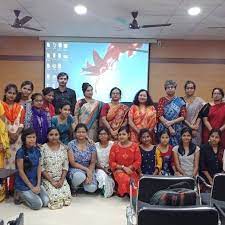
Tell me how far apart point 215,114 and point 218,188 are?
6.43 feet

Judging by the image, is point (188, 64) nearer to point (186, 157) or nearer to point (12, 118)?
point (186, 157)

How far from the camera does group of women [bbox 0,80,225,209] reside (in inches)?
162

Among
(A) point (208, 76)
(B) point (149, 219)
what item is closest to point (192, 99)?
(B) point (149, 219)

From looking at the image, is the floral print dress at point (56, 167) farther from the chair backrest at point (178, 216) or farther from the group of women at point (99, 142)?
the chair backrest at point (178, 216)

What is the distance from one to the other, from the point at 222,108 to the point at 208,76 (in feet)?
11.8

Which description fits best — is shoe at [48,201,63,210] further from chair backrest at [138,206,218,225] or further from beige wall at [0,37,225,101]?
beige wall at [0,37,225,101]

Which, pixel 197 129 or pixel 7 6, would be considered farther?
pixel 7 6

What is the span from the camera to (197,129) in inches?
191

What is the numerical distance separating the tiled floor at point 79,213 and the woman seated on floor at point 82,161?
0.18 meters

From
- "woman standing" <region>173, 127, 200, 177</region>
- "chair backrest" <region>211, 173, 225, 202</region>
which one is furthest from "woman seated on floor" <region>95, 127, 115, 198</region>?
"chair backrest" <region>211, 173, 225, 202</region>

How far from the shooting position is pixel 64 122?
14.8 feet

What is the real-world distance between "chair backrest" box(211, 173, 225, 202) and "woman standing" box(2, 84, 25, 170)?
2.35 meters

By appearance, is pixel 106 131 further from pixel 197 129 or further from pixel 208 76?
pixel 208 76

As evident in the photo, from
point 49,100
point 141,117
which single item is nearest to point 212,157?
point 141,117
